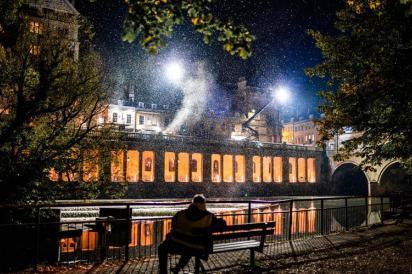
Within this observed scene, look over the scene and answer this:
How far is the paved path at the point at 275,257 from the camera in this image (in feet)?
22.1

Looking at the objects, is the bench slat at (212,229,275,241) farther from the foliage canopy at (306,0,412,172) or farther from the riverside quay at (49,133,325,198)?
the riverside quay at (49,133,325,198)

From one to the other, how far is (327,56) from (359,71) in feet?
4.30

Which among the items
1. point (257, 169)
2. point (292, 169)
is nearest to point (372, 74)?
point (257, 169)

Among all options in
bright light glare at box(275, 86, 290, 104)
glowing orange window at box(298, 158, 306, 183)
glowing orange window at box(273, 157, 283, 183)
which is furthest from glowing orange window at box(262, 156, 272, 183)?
bright light glare at box(275, 86, 290, 104)

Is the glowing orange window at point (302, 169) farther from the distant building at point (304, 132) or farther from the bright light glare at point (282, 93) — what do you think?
the bright light glare at point (282, 93)

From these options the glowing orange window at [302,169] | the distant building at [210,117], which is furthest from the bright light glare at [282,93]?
the distant building at [210,117]

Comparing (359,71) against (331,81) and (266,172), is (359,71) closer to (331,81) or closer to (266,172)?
(331,81)

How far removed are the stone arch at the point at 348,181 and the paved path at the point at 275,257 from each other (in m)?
47.9

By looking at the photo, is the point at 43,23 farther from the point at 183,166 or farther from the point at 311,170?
the point at 311,170

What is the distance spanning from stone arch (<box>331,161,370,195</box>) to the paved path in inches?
1886

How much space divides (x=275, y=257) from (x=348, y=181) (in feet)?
182

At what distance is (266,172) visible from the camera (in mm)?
54906

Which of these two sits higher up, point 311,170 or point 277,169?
point 277,169

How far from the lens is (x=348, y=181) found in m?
58.6
